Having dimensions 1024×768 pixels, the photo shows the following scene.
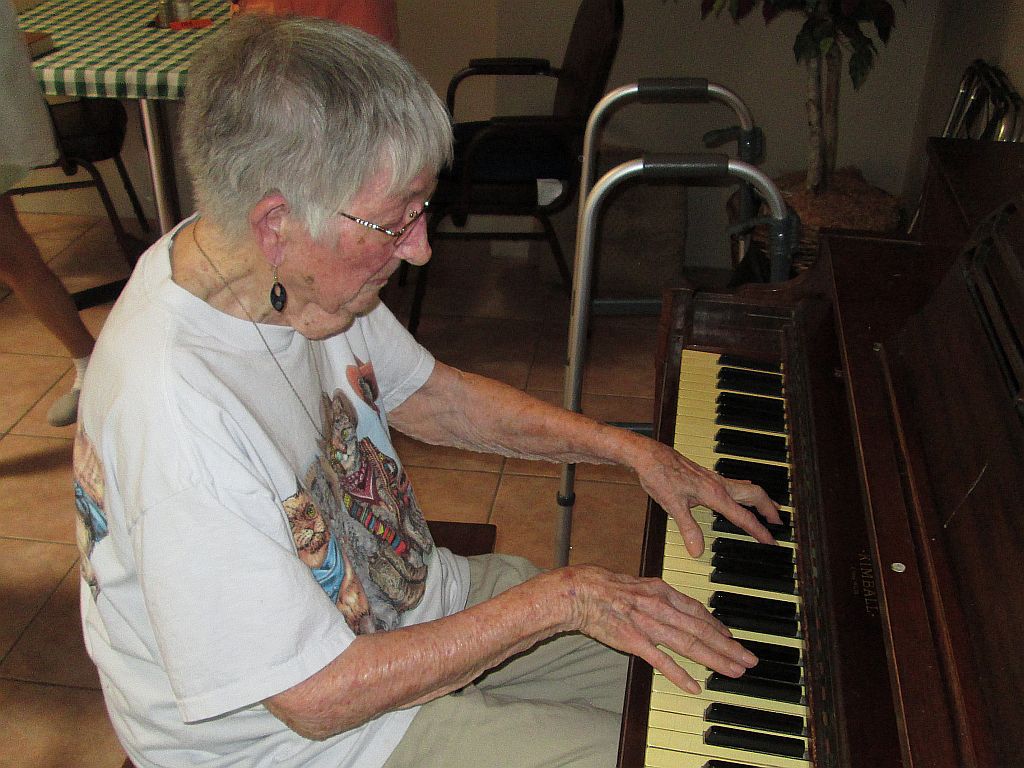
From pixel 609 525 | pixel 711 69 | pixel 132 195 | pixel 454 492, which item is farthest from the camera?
pixel 132 195

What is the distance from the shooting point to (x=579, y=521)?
272 centimetres

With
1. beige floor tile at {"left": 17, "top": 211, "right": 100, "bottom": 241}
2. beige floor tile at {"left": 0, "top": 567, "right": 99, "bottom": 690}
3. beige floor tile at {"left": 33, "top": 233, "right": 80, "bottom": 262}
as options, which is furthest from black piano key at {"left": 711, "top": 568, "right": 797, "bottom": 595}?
beige floor tile at {"left": 17, "top": 211, "right": 100, "bottom": 241}

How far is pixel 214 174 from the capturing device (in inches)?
40.9

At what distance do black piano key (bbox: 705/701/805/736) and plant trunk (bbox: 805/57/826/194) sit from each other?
2260 millimetres

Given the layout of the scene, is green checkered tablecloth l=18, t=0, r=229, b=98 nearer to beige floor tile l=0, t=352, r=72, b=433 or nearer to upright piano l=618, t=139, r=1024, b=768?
beige floor tile l=0, t=352, r=72, b=433

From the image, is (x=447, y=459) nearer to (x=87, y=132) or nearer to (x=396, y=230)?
(x=87, y=132)

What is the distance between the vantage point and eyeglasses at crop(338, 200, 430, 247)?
108cm

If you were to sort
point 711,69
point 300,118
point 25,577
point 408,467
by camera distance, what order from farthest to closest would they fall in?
point 711,69
point 408,467
point 25,577
point 300,118

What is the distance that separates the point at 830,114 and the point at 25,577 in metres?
2.71

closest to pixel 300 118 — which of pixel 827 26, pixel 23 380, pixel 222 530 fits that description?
pixel 222 530

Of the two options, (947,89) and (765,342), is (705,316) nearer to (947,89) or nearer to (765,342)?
(765,342)

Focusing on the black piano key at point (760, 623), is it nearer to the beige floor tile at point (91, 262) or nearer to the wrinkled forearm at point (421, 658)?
the wrinkled forearm at point (421, 658)

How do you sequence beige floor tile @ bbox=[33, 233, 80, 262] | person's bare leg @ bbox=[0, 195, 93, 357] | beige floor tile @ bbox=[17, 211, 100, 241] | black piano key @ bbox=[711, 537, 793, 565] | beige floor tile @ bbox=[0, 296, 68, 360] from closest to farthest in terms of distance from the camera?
black piano key @ bbox=[711, 537, 793, 565] → person's bare leg @ bbox=[0, 195, 93, 357] → beige floor tile @ bbox=[0, 296, 68, 360] → beige floor tile @ bbox=[33, 233, 80, 262] → beige floor tile @ bbox=[17, 211, 100, 241]

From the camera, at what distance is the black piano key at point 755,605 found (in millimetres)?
1257
